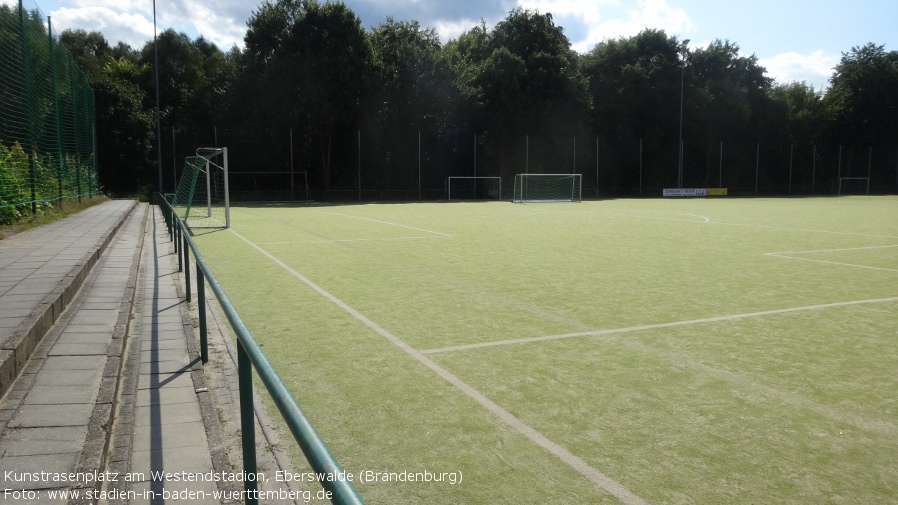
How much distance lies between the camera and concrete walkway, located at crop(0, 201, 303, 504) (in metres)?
2.90

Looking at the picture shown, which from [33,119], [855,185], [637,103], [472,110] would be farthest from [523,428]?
[855,185]

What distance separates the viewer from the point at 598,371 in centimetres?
494

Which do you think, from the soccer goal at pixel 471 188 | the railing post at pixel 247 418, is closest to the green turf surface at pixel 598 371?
the railing post at pixel 247 418

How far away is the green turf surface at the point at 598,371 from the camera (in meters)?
3.31

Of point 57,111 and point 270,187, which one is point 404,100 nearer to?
point 270,187

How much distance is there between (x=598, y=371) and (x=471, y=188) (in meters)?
38.7

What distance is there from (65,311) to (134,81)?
43596 mm

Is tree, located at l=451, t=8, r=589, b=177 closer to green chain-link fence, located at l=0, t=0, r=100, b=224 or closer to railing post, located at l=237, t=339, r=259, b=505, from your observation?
green chain-link fence, located at l=0, t=0, r=100, b=224

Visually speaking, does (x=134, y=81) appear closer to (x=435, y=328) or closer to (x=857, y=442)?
(x=435, y=328)

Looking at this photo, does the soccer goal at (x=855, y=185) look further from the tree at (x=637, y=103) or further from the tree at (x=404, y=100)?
the tree at (x=404, y=100)

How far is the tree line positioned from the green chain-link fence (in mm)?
19127

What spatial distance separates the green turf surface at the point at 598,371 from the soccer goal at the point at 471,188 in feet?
105

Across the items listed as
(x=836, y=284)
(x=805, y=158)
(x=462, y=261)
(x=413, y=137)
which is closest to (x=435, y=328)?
(x=462, y=261)

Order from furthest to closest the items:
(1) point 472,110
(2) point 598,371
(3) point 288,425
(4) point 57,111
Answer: (1) point 472,110 < (4) point 57,111 < (2) point 598,371 < (3) point 288,425
